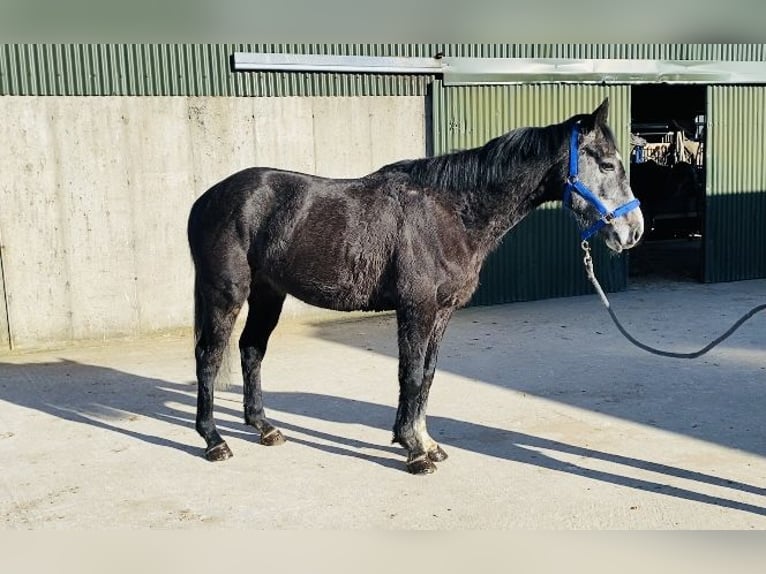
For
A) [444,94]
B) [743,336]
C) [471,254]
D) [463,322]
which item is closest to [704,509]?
A: [471,254]

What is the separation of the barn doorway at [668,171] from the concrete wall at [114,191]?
7045mm

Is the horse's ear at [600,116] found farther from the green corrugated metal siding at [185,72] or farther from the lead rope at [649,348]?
the green corrugated metal siding at [185,72]

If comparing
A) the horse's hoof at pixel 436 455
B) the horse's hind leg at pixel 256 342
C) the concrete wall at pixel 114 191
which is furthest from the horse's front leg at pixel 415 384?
the concrete wall at pixel 114 191

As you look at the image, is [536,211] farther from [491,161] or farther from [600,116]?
[600,116]

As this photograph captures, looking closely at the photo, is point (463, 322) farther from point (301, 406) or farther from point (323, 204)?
point (323, 204)

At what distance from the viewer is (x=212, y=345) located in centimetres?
489

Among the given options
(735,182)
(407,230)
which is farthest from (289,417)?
(735,182)

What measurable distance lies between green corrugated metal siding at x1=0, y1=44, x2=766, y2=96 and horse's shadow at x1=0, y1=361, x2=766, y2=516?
2.66 meters

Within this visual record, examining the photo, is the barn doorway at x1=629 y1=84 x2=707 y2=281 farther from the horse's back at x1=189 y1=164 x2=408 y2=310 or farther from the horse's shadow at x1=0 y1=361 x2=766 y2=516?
the horse's back at x1=189 y1=164 x2=408 y2=310

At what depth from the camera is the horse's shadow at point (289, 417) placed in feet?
14.5

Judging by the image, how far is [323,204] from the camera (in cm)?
470

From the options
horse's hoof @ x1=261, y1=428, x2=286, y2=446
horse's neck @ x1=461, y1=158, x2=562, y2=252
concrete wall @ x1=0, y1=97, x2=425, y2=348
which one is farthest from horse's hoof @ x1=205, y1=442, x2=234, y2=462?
concrete wall @ x1=0, y1=97, x2=425, y2=348

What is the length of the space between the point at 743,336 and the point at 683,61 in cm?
430

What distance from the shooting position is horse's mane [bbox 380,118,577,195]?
14.5ft
